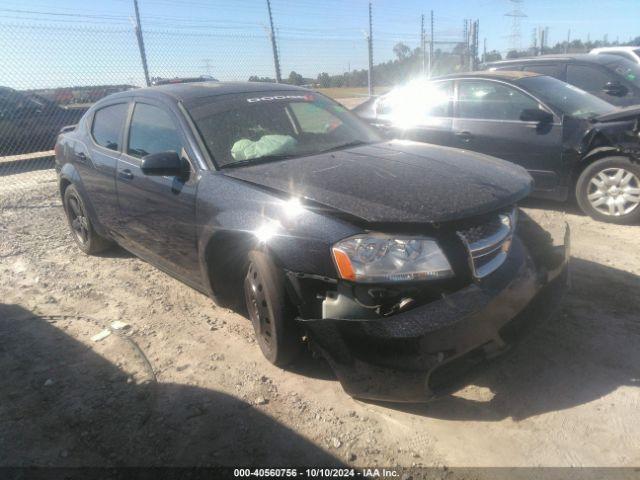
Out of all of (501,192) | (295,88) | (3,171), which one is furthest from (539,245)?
(3,171)

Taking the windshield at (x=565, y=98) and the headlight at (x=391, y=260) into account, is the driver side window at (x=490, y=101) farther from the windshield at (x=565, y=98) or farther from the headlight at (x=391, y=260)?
the headlight at (x=391, y=260)

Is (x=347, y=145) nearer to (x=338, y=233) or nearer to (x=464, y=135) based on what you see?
(x=338, y=233)

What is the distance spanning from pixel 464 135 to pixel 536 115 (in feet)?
2.70

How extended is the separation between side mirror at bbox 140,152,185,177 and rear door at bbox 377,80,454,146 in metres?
3.80

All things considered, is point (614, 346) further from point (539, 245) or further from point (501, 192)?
point (501, 192)

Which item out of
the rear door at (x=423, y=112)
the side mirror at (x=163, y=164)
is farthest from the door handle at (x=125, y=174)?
the rear door at (x=423, y=112)

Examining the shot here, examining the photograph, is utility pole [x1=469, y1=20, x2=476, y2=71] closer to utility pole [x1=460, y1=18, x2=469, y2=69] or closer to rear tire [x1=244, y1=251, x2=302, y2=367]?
utility pole [x1=460, y1=18, x2=469, y2=69]

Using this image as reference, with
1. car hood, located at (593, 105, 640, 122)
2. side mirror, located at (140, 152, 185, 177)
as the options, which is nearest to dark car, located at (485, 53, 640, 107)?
car hood, located at (593, 105, 640, 122)

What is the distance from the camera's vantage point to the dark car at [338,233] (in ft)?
6.99

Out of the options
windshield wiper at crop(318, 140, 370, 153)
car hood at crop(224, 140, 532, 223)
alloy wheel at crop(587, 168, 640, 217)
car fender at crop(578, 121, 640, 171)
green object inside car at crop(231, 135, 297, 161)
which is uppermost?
green object inside car at crop(231, 135, 297, 161)

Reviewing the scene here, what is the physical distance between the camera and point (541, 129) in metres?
5.26

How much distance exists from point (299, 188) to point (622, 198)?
381 centimetres

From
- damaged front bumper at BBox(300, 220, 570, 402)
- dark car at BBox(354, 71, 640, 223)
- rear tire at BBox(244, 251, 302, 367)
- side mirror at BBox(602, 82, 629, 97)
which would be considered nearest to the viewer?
damaged front bumper at BBox(300, 220, 570, 402)

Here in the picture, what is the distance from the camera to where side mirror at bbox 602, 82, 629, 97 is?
22.5ft
